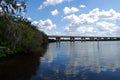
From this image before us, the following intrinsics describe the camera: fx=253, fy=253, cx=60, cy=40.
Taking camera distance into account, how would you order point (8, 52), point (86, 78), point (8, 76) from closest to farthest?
point (86, 78), point (8, 76), point (8, 52)

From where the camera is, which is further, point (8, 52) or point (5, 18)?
point (8, 52)

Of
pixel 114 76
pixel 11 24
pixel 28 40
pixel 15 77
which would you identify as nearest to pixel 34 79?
pixel 15 77

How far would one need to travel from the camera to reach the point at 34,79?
110 ft

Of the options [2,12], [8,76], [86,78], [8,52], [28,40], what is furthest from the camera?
[28,40]

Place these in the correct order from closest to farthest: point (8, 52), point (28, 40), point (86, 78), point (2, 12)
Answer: point (2, 12), point (86, 78), point (8, 52), point (28, 40)

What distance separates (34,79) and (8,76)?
4.38 meters

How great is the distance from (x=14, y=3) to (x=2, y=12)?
4.63ft

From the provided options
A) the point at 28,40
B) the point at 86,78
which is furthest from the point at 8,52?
the point at 86,78

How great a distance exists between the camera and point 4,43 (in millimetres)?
70750

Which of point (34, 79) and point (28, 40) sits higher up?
point (28, 40)

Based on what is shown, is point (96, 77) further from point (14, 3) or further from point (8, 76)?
point (14, 3)

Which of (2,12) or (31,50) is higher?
(2,12)

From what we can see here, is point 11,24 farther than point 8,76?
No

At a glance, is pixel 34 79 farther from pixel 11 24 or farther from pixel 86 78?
pixel 11 24
